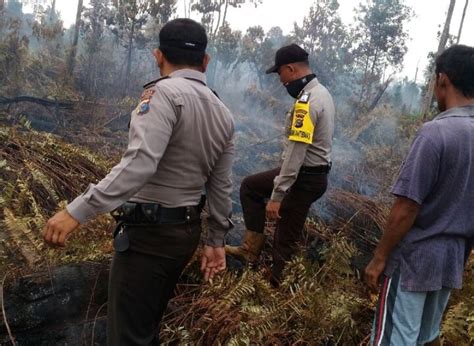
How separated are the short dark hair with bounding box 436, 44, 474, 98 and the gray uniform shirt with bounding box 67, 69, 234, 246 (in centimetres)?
104

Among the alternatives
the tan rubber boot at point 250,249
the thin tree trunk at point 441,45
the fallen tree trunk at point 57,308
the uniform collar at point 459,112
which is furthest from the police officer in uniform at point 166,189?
the thin tree trunk at point 441,45

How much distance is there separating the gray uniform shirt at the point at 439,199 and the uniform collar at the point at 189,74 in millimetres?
1016

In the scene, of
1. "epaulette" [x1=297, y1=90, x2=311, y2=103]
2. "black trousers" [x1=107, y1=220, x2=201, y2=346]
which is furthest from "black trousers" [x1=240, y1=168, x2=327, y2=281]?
"black trousers" [x1=107, y1=220, x2=201, y2=346]

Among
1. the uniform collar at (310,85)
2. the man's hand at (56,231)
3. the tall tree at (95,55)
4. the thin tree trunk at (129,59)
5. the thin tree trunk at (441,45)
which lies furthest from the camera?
the thin tree trunk at (129,59)

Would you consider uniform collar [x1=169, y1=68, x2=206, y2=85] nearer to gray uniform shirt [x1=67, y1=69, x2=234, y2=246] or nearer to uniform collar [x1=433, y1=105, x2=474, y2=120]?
gray uniform shirt [x1=67, y1=69, x2=234, y2=246]

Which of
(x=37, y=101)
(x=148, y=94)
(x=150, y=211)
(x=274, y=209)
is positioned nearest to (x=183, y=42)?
(x=148, y=94)

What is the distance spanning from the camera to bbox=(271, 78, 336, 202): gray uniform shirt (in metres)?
2.97

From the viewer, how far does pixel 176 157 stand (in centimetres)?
188

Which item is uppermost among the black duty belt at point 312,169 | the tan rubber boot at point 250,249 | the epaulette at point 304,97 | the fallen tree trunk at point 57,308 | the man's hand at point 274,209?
the epaulette at point 304,97

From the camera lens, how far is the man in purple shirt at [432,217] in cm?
173

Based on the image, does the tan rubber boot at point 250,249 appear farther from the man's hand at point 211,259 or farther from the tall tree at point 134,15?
the tall tree at point 134,15

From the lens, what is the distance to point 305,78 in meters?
3.16

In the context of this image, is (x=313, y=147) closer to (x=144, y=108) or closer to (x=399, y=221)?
(x=399, y=221)

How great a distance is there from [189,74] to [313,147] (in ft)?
4.81
